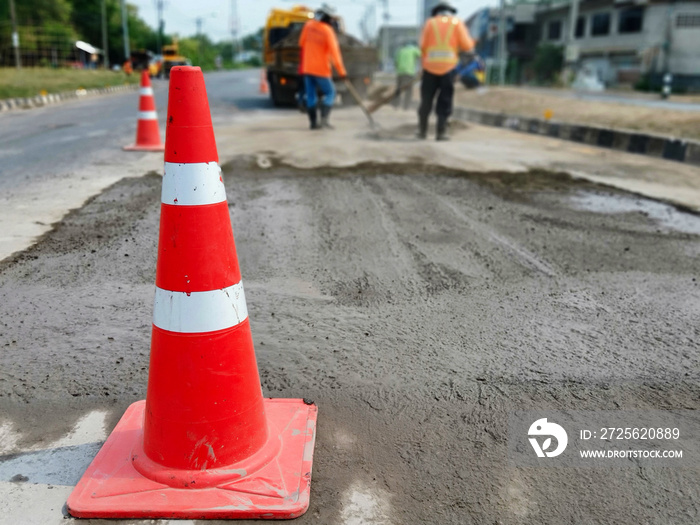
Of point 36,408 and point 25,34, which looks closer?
point 36,408

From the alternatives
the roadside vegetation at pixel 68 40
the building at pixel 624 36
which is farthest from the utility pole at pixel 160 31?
the building at pixel 624 36

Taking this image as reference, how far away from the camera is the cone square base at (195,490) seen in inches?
68.9

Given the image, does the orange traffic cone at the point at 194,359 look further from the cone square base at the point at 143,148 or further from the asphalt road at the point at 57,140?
the cone square base at the point at 143,148

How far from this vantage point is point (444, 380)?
98.0 inches

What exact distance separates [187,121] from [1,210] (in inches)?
134

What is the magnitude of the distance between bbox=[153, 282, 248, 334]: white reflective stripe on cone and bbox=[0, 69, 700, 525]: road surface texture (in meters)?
0.53

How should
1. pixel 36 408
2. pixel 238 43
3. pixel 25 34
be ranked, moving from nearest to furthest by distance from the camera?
1. pixel 36 408
2. pixel 25 34
3. pixel 238 43

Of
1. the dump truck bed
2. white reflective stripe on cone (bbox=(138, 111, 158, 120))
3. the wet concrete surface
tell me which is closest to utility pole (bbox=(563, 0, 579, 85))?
the dump truck bed

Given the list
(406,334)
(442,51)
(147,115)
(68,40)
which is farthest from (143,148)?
(68,40)

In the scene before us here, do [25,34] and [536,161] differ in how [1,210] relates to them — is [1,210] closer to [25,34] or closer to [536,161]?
[536,161]

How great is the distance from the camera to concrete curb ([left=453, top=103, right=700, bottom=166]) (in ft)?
25.9

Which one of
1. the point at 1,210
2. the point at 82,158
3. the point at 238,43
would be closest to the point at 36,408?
the point at 1,210

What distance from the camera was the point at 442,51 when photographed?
29.1 feet

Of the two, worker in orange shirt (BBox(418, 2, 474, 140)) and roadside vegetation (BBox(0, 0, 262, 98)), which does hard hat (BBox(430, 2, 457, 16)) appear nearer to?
worker in orange shirt (BBox(418, 2, 474, 140))
